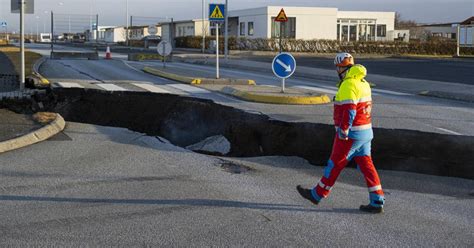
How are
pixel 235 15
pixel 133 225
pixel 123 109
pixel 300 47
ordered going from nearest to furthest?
1. pixel 133 225
2. pixel 123 109
3. pixel 300 47
4. pixel 235 15

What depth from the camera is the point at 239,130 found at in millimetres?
10672

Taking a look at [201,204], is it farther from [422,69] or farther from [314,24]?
[314,24]

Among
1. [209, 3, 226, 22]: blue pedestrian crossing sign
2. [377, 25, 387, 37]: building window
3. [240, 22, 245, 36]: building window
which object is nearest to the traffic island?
[209, 3, 226, 22]: blue pedestrian crossing sign

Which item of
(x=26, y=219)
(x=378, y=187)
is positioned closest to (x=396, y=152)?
(x=378, y=187)

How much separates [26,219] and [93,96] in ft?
33.2

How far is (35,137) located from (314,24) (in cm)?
5391

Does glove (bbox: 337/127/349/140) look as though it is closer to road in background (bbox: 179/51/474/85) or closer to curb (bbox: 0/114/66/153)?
curb (bbox: 0/114/66/153)

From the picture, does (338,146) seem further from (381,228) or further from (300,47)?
(300,47)

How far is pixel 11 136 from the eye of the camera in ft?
28.1

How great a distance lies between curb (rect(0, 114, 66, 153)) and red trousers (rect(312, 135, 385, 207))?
15.6ft

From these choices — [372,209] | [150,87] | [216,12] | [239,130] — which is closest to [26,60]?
[216,12]

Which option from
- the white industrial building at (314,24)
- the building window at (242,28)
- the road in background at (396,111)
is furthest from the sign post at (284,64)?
the building window at (242,28)

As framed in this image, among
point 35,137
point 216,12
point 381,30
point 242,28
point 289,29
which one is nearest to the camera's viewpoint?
point 35,137

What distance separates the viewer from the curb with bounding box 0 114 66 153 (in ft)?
26.8
